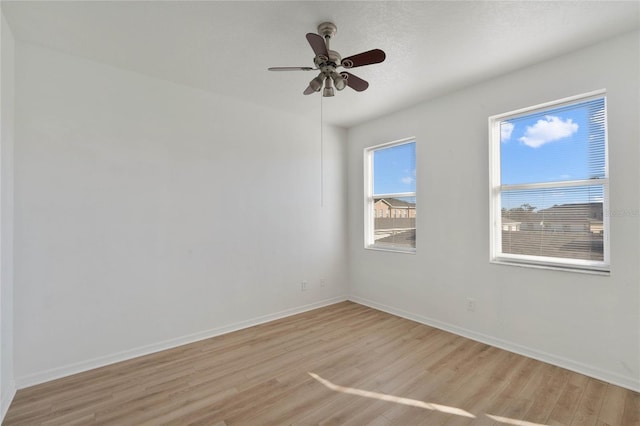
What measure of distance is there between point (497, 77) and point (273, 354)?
3.59m

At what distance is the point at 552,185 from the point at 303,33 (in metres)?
2.61

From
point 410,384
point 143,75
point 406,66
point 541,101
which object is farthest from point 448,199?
point 143,75

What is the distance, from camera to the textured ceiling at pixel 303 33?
200 centimetres

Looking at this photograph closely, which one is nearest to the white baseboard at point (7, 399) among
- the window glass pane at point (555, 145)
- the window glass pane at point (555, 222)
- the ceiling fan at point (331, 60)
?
the ceiling fan at point (331, 60)

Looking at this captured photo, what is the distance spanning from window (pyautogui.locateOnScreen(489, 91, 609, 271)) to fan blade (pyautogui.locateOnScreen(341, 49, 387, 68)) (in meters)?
1.76

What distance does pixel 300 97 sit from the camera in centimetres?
344

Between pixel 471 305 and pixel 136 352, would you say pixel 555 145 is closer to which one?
A: pixel 471 305

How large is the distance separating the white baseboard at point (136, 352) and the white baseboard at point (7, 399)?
0.30ft


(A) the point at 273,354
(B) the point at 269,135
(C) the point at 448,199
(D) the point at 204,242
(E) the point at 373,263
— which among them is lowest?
(A) the point at 273,354

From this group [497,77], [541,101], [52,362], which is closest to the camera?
[52,362]

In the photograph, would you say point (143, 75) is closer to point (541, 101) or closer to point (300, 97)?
point (300, 97)

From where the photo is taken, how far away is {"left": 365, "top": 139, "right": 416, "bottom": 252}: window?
394 cm

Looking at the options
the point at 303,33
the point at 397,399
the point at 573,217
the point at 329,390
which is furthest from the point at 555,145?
the point at 329,390

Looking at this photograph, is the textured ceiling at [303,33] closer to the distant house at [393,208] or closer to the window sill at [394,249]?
the distant house at [393,208]
